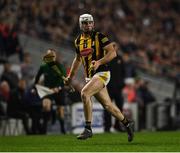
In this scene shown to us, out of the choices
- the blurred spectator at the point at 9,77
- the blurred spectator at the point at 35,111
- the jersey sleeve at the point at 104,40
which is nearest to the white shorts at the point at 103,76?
the jersey sleeve at the point at 104,40

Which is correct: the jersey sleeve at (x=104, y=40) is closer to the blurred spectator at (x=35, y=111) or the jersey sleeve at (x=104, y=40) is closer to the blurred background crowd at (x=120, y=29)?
the blurred spectator at (x=35, y=111)

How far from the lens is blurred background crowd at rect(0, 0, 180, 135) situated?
2675 cm

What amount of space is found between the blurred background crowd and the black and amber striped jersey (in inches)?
329

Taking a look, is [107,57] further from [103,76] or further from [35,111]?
[35,111]

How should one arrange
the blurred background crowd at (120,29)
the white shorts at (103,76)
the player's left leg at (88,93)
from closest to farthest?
the player's left leg at (88,93)
the white shorts at (103,76)
the blurred background crowd at (120,29)

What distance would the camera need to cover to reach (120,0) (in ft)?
128

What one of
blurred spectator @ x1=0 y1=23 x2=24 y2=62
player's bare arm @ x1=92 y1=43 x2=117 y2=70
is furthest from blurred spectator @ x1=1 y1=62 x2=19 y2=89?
player's bare arm @ x1=92 y1=43 x2=117 y2=70

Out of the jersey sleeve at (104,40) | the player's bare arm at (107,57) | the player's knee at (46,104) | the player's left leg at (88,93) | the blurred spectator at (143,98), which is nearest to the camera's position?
the player's bare arm at (107,57)

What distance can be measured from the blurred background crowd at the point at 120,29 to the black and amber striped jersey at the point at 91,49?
329 inches

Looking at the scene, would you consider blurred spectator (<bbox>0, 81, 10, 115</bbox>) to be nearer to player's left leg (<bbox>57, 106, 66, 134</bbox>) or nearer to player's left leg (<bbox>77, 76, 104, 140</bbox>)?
player's left leg (<bbox>57, 106, 66, 134</bbox>)

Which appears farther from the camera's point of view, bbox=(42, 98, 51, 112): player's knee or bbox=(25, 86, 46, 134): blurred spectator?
bbox=(25, 86, 46, 134): blurred spectator

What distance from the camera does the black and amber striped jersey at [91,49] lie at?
609 inches

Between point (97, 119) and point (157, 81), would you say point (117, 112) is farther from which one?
point (157, 81)

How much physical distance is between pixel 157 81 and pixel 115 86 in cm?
1142
